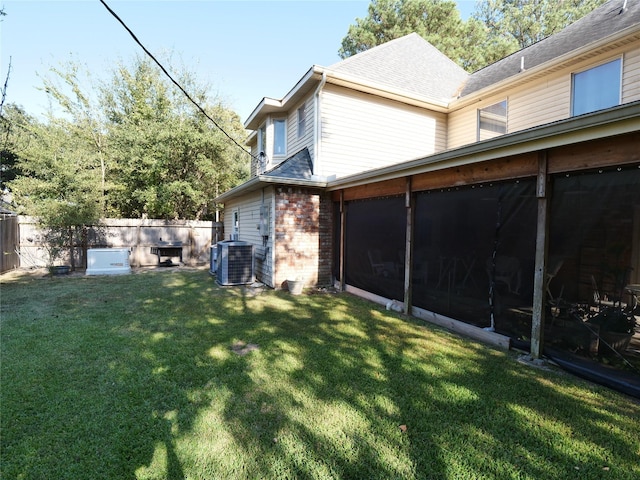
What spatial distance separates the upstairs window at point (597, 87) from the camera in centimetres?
621

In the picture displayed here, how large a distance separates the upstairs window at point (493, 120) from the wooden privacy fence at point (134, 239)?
10.5 meters

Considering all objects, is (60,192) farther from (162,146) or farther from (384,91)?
(384,91)

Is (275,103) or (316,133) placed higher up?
(275,103)

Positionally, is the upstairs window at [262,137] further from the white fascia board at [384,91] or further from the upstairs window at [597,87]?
the upstairs window at [597,87]

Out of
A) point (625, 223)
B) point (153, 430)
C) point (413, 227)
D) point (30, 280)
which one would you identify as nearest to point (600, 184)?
point (625, 223)

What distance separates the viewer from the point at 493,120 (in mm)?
8617

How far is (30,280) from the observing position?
824cm


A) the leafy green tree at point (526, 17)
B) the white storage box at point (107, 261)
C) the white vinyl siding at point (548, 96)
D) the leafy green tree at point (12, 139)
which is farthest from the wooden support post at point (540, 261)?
the leafy green tree at point (12, 139)

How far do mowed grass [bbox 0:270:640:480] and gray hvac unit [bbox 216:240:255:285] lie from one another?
326cm

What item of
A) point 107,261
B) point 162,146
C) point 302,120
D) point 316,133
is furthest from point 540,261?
point 162,146

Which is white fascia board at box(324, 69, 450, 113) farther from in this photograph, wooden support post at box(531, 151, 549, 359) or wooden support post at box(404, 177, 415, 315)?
wooden support post at box(531, 151, 549, 359)

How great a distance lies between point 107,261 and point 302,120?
7414 millimetres

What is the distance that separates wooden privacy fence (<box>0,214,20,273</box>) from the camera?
355 inches

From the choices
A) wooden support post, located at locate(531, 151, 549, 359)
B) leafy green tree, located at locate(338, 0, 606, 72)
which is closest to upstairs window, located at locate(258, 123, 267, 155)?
wooden support post, located at locate(531, 151, 549, 359)
